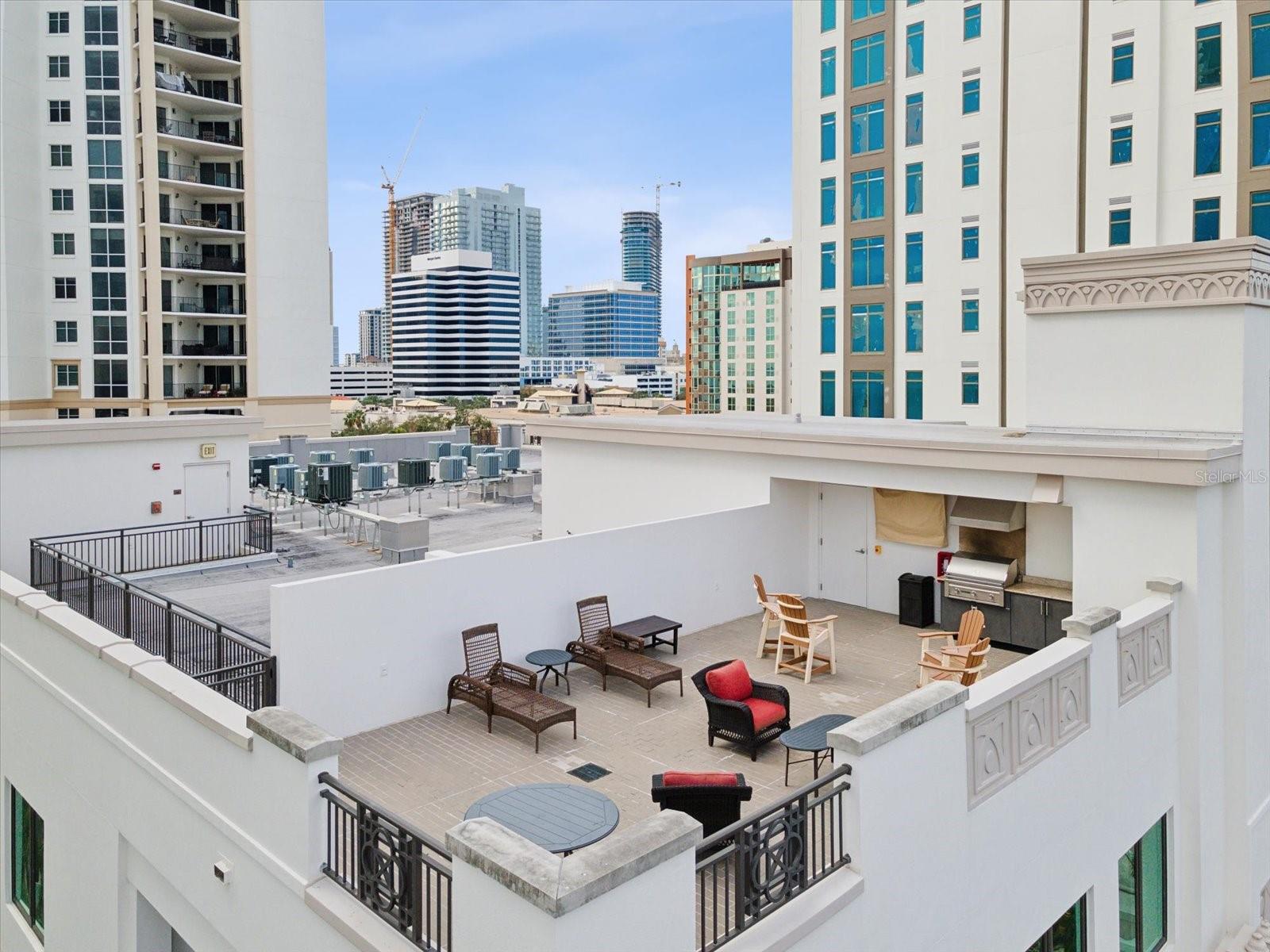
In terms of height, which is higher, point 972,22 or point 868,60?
point 972,22

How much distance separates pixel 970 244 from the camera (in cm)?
3834

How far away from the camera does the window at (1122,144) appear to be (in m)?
33.6

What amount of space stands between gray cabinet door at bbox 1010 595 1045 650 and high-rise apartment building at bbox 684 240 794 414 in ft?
403

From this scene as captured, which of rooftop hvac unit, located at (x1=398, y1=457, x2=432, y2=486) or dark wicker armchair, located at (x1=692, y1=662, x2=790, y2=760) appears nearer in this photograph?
dark wicker armchair, located at (x1=692, y1=662, x2=790, y2=760)

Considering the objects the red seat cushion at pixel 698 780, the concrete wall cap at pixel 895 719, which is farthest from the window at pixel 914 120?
the red seat cushion at pixel 698 780

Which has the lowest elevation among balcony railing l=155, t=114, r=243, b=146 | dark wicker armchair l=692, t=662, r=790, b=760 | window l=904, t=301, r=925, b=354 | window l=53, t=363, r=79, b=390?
dark wicker armchair l=692, t=662, r=790, b=760

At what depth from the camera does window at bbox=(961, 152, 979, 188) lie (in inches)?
1484

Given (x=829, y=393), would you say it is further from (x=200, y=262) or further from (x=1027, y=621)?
(x=200, y=262)

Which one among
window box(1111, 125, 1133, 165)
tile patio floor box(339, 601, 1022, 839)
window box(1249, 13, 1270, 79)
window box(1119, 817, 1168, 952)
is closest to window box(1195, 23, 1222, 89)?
window box(1249, 13, 1270, 79)

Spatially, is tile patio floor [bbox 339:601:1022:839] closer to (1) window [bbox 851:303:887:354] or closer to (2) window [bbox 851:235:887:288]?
(1) window [bbox 851:303:887:354]

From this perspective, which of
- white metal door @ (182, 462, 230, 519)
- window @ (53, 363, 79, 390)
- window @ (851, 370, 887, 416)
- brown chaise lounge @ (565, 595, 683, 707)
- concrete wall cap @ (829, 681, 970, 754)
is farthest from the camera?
window @ (53, 363, 79, 390)

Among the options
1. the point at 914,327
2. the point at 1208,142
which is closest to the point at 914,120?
the point at 914,327

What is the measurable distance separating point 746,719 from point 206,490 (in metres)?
16.0

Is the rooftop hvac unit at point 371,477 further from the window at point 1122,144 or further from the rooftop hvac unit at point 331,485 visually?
the window at point 1122,144
